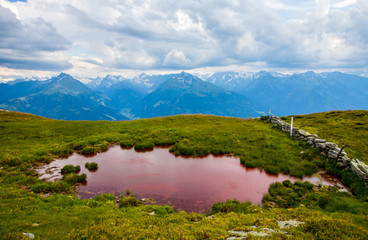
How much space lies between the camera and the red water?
13.9 metres

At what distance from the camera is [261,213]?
10.9 metres

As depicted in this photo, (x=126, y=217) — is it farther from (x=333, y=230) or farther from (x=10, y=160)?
(x=10, y=160)

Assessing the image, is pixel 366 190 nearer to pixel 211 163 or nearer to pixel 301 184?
pixel 301 184

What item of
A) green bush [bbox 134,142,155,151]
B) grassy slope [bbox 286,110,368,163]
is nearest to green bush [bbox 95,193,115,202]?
green bush [bbox 134,142,155,151]

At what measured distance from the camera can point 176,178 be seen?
16.9 m

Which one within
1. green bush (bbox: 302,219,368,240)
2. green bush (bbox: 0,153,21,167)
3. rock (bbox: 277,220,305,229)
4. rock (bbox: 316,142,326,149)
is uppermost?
rock (bbox: 316,142,326,149)

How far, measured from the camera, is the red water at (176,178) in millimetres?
13906

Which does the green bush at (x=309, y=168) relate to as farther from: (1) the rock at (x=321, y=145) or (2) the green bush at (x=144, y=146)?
(2) the green bush at (x=144, y=146)

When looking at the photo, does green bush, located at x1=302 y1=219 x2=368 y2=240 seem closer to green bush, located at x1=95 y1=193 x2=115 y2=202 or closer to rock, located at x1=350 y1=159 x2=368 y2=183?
rock, located at x1=350 y1=159 x2=368 y2=183

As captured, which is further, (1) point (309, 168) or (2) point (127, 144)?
(2) point (127, 144)

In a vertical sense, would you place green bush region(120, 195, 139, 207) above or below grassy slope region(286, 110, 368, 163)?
below

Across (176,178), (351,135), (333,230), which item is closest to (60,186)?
(176,178)

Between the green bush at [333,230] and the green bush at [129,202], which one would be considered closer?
the green bush at [333,230]

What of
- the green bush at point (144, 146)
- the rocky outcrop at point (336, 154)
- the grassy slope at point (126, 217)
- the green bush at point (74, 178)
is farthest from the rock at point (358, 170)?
the green bush at point (74, 178)
